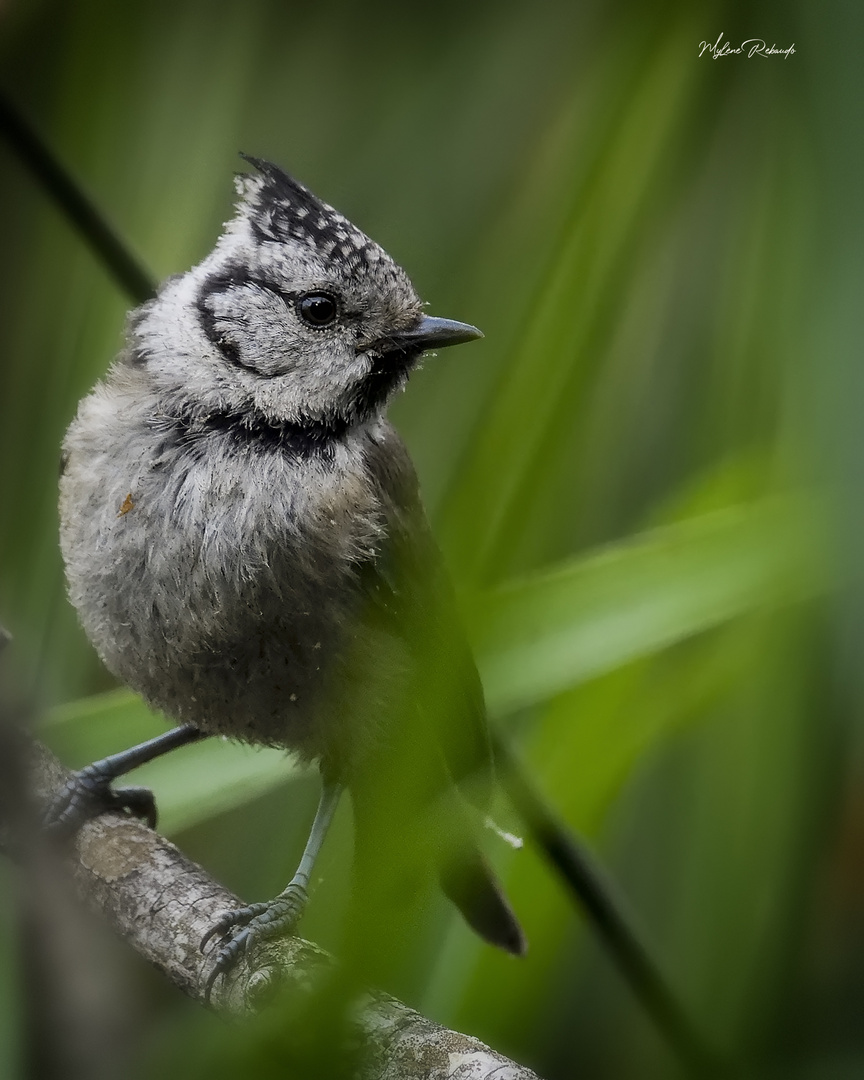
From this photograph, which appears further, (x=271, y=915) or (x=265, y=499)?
(x=265, y=499)

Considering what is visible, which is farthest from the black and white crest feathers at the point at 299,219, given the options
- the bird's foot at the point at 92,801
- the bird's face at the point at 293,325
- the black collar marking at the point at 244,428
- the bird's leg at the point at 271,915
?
the bird's foot at the point at 92,801

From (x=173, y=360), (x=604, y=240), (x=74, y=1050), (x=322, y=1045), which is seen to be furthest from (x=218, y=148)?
(x=322, y=1045)

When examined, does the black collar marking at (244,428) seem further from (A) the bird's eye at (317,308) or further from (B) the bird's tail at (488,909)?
(B) the bird's tail at (488,909)

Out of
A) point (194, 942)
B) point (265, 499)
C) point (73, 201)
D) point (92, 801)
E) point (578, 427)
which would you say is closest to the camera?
point (578, 427)

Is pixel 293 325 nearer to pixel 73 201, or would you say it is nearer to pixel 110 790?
pixel 73 201

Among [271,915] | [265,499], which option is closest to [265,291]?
[265,499]

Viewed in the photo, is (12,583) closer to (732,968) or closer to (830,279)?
(732,968)
